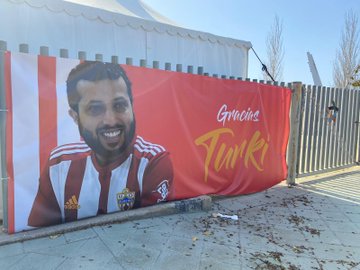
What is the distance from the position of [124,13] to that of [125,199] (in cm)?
328

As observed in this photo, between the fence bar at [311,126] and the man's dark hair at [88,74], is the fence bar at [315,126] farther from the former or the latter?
the man's dark hair at [88,74]

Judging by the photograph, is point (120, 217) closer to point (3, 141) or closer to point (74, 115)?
point (74, 115)

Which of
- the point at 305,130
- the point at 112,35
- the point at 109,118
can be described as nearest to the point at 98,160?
the point at 109,118

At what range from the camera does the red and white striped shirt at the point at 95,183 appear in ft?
11.6

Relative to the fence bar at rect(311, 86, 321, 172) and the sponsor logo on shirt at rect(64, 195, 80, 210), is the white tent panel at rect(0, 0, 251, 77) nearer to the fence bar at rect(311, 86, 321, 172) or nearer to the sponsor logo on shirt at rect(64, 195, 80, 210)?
the fence bar at rect(311, 86, 321, 172)

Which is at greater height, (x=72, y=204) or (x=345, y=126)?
(x=345, y=126)

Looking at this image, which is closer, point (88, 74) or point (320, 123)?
point (88, 74)

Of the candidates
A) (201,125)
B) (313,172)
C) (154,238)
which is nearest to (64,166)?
(154,238)

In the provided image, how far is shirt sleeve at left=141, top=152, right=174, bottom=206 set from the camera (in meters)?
4.27

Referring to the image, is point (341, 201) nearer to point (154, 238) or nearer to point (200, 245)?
point (200, 245)

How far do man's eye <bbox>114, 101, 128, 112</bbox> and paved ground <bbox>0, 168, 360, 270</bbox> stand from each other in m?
1.32

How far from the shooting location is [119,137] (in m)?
3.97

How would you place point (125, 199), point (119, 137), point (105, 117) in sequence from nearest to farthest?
point (105, 117) < point (119, 137) < point (125, 199)

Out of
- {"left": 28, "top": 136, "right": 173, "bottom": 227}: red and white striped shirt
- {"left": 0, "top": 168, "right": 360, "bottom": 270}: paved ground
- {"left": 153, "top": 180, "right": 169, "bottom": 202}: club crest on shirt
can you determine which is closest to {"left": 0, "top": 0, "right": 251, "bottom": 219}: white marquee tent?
{"left": 28, "top": 136, "right": 173, "bottom": 227}: red and white striped shirt
